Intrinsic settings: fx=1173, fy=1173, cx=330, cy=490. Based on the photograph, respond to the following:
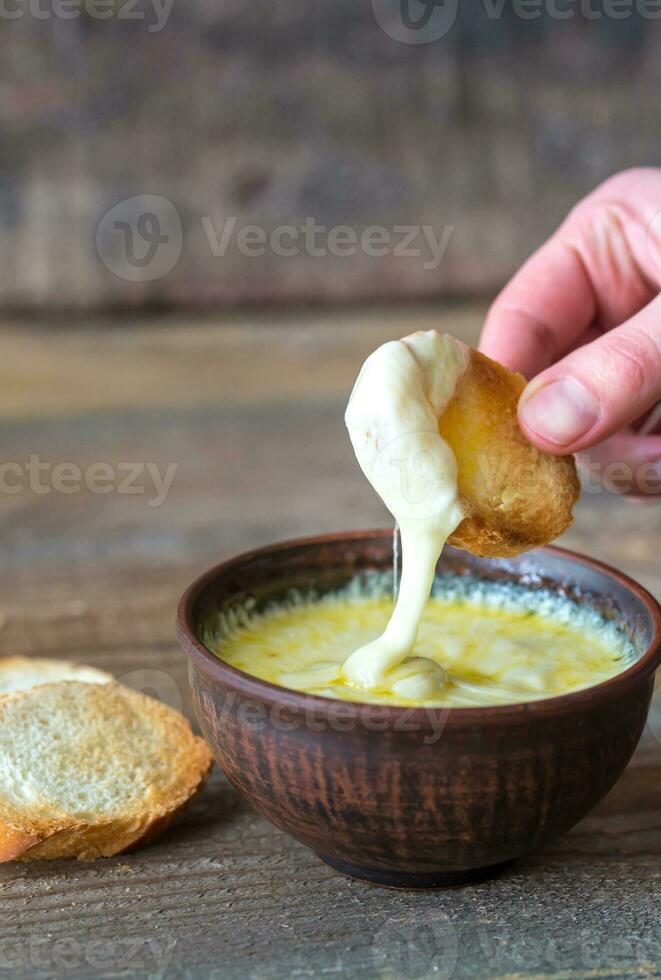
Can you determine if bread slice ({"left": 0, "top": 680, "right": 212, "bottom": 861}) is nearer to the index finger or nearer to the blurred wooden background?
the index finger

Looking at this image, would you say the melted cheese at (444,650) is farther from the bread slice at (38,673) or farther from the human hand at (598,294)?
the human hand at (598,294)

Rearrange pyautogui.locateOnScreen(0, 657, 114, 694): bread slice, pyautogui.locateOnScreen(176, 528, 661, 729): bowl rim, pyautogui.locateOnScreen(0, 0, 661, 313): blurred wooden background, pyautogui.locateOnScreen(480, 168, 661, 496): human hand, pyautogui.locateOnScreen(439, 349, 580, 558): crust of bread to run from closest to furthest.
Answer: pyautogui.locateOnScreen(176, 528, 661, 729): bowl rim, pyautogui.locateOnScreen(439, 349, 580, 558): crust of bread, pyautogui.locateOnScreen(0, 657, 114, 694): bread slice, pyautogui.locateOnScreen(480, 168, 661, 496): human hand, pyautogui.locateOnScreen(0, 0, 661, 313): blurred wooden background

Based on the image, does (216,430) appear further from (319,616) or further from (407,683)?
(407,683)

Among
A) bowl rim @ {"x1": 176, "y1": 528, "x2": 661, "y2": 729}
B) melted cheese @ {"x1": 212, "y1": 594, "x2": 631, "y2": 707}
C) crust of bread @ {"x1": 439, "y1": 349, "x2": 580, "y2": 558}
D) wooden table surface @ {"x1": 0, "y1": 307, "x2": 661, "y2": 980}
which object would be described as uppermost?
crust of bread @ {"x1": 439, "y1": 349, "x2": 580, "y2": 558}

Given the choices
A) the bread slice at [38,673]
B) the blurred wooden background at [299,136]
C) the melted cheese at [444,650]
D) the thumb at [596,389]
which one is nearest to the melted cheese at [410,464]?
the melted cheese at [444,650]

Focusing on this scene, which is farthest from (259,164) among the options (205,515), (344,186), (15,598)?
(15,598)

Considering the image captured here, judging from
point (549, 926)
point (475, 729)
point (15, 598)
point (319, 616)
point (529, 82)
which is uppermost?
point (529, 82)

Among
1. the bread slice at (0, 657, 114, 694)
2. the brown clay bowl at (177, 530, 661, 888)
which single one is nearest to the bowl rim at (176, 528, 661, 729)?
the brown clay bowl at (177, 530, 661, 888)
